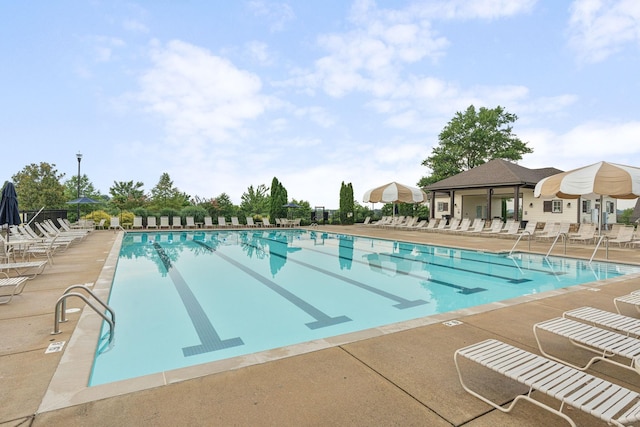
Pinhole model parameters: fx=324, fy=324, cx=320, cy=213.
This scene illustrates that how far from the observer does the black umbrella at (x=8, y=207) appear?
6.76m

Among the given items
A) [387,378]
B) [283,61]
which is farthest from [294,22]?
[387,378]

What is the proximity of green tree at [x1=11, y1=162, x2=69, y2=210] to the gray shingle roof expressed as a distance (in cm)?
3156

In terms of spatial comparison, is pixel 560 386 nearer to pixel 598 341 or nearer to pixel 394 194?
pixel 598 341

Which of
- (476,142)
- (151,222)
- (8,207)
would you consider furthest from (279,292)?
(476,142)

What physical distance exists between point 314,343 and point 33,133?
24.4 m

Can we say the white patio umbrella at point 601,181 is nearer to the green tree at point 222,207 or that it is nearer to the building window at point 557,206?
the building window at point 557,206

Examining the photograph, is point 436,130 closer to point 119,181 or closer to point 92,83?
point 92,83

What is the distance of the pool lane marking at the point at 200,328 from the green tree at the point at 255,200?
1835 centimetres

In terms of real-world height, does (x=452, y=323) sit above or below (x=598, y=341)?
below

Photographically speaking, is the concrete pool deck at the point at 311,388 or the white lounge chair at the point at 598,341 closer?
the concrete pool deck at the point at 311,388

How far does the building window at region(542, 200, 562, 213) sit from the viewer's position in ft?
63.2

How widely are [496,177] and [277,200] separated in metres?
14.1

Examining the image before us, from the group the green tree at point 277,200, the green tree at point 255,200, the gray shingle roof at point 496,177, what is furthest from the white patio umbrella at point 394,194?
the green tree at point 255,200

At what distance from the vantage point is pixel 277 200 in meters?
Result: 23.3
